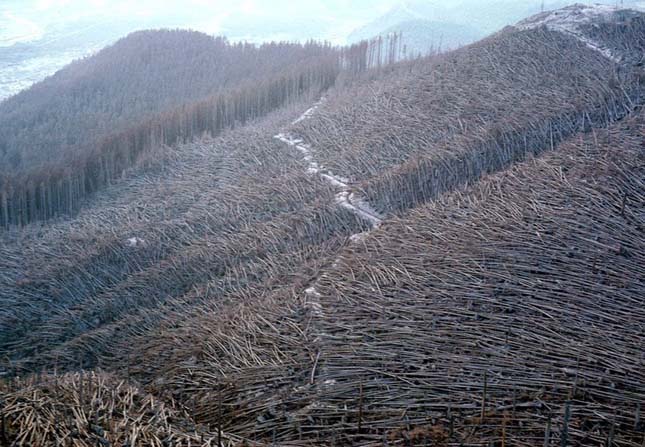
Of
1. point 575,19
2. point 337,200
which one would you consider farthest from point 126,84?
point 337,200

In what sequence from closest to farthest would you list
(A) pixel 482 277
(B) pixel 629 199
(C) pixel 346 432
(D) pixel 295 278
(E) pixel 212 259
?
(C) pixel 346 432 < (A) pixel 482 277 < (B) pixel 629 199 < (D) pixel 295 278 < (E) pixel 212 259

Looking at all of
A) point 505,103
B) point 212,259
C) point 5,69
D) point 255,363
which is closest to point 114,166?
point 212,259

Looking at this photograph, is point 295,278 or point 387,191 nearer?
point 295,278

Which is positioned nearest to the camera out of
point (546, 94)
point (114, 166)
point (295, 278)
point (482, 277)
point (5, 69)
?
→ point (482, 277)

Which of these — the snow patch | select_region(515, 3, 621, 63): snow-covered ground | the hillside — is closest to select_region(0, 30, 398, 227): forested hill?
the hillside

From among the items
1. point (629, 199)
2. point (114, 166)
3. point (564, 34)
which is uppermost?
point (564, 34)

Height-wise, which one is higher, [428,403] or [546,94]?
[546,94]

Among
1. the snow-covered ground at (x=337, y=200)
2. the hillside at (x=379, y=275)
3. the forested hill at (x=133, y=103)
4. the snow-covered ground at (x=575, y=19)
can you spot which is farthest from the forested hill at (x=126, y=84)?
the snow-covered ground at (x=575, y=19)

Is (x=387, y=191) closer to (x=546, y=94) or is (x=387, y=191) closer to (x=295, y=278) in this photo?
(x=295, y=278)
